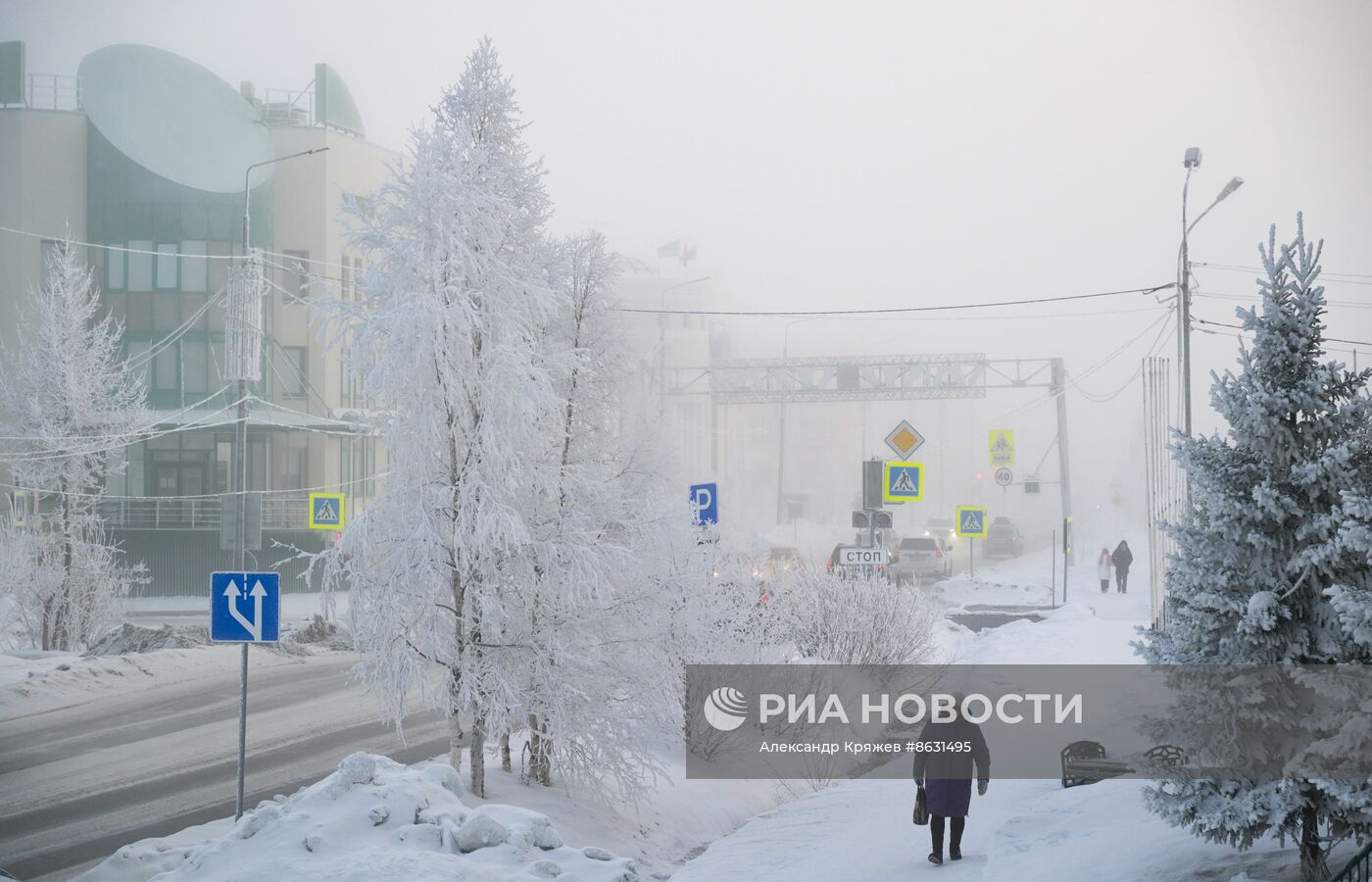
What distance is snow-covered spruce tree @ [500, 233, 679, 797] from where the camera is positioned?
11891mm

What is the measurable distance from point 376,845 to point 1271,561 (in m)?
6.86

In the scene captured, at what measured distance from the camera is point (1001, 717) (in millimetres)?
17812

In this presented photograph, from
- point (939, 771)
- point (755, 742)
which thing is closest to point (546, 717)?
point (939, 771)

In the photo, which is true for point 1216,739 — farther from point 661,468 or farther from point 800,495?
point 800,495


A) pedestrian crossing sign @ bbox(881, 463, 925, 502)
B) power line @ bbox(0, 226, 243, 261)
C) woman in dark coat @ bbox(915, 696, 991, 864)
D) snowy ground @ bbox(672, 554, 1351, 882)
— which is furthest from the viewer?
power line @ bbox(0, 226, 243, 261)

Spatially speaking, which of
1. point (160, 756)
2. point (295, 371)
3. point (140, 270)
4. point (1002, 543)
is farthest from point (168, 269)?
point (1002, 543)

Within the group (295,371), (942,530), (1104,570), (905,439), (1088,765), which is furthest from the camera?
(942,530)

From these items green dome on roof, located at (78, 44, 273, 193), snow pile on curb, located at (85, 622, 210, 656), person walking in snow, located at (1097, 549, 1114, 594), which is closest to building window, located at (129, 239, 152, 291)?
green dome on roof, located at (78, 44, 273, 193)

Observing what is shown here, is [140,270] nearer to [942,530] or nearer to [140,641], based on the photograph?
[140,641]

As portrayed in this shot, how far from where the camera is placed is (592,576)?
11.6 metres

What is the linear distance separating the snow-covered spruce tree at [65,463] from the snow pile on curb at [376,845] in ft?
53.0

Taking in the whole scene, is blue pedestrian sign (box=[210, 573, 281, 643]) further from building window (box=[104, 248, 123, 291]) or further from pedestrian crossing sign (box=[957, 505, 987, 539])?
building window (box=[104, 248, 123, 291])

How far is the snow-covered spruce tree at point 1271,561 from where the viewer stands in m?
8.24

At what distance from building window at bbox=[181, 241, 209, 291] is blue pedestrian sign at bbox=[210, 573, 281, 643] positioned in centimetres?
3602
